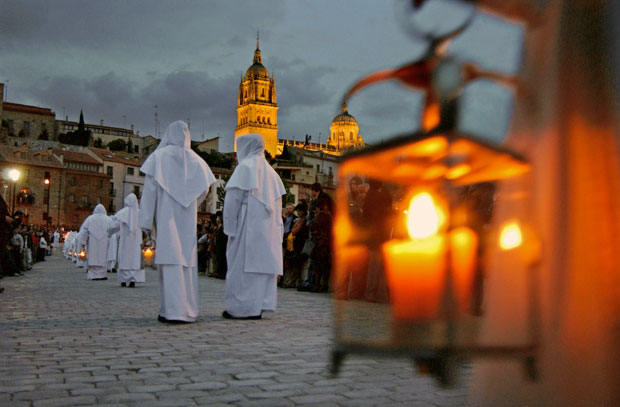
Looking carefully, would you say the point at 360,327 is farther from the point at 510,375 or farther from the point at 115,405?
the point at 115,405

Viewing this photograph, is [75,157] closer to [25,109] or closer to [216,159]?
[25,109]

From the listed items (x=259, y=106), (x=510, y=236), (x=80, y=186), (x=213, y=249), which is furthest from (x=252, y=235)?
(x=259, y=106)

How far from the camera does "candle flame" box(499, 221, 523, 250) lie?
1.23 m

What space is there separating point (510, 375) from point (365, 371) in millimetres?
3670

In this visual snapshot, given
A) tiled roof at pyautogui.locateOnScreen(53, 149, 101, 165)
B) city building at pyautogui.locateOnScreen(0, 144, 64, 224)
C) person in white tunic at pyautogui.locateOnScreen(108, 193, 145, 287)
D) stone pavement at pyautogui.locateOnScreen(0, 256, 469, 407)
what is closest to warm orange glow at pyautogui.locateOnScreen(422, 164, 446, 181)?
stone pavement at pyautogui.locateOnScreen(0, 256, 469, 407)

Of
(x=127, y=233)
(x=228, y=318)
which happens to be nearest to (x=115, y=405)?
(x=228, y=318)

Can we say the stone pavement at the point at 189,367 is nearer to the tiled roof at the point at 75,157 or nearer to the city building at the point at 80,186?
the city building at the point at 80,186

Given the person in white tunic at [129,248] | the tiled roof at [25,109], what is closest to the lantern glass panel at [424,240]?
the person in white tunic at [129,248]

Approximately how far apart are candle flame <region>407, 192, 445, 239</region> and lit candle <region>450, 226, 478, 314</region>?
4 centimetres

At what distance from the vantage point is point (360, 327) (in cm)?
129

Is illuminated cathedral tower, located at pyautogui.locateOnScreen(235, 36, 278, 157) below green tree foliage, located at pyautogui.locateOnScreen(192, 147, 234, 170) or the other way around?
the other way around

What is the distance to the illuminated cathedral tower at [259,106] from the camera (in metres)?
152

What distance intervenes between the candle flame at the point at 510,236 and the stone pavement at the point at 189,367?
539 mm

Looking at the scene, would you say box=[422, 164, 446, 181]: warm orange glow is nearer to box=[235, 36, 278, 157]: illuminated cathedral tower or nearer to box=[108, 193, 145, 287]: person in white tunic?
box=[108, 193, 145, 287]: person in white tunic
